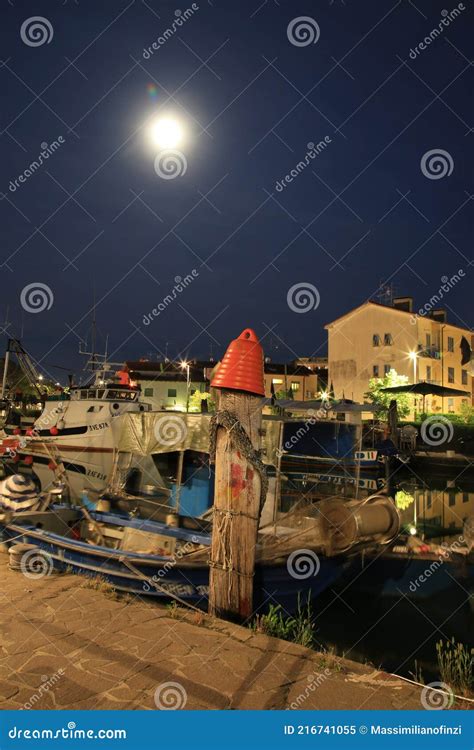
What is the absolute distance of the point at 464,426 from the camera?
33.2 m

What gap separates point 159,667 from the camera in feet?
16.0

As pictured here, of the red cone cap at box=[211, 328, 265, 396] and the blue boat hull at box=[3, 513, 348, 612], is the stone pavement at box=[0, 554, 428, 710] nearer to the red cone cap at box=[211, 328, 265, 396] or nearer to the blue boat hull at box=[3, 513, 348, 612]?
the blue boat hull at box=[3, 513, 348, 612]

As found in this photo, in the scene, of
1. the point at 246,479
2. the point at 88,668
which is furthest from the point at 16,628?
the point at 246,479

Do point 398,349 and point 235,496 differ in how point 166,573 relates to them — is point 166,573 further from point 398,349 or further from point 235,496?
point 398,349

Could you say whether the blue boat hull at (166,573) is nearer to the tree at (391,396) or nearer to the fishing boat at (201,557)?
the fishing boat at (201,557)

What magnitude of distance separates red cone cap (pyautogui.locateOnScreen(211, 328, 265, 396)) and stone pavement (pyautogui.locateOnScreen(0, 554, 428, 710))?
10.2 feet

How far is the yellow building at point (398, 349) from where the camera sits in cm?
4481

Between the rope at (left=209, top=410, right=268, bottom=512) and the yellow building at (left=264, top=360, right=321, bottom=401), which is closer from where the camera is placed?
the rope at (left=209, top=410, right=268, bottom=512)

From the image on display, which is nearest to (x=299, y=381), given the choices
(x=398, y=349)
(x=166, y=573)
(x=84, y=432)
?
(x=398, y=349)

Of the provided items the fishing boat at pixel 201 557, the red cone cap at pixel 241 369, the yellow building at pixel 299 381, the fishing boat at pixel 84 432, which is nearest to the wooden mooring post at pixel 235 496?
the red cone cap at pixel 241 369

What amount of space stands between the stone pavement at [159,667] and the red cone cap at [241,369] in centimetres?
310

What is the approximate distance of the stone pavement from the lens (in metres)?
4.34

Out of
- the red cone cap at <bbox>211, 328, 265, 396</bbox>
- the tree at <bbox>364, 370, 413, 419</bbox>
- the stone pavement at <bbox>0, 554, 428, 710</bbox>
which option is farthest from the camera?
the tree at <bbox>364, 370, 413, 419</bbox>

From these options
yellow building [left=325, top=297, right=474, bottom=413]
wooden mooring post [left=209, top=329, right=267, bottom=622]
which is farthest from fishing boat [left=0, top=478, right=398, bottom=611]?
yellow building [left=325, top=297, right=474, bottom=413]
